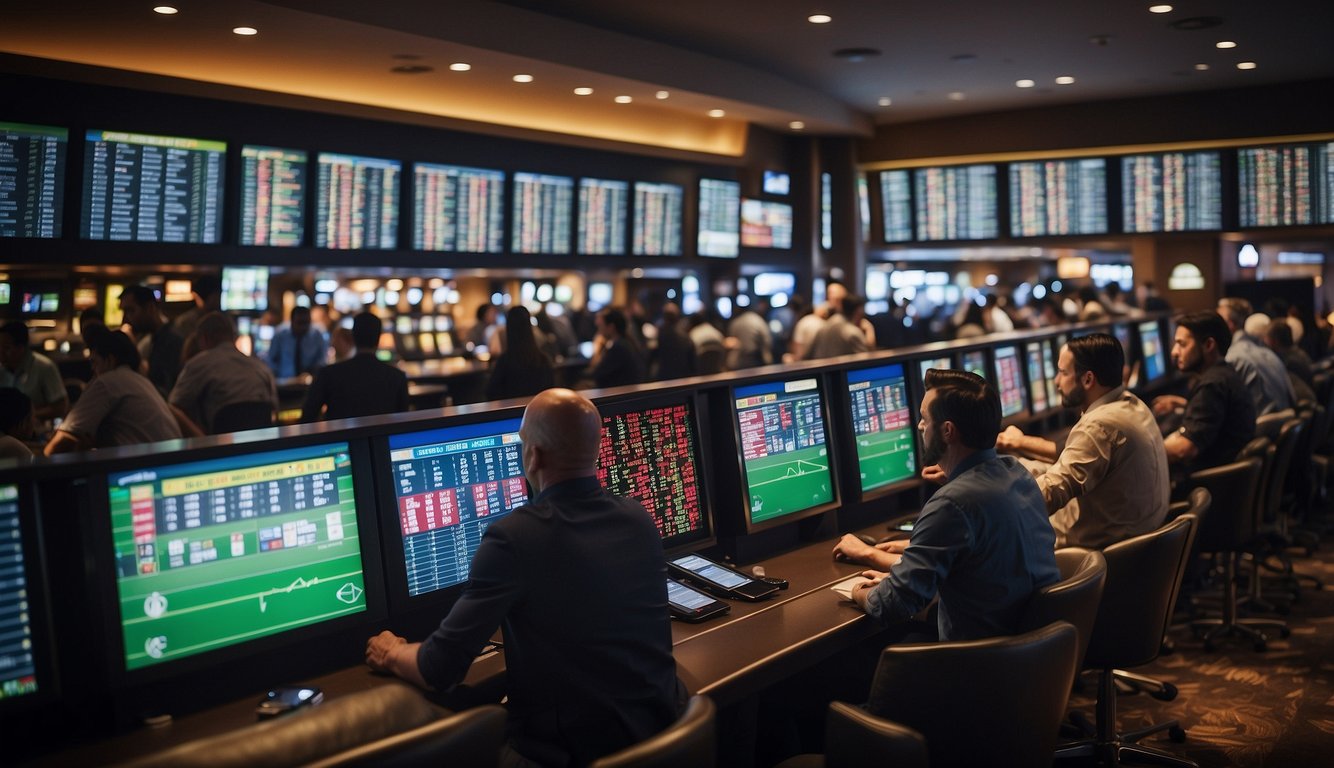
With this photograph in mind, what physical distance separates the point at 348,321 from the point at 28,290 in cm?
288

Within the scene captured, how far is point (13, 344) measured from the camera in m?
5.58

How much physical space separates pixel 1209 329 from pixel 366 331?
4.03 metres

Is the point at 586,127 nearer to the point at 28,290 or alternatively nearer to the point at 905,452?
the point at 28,290

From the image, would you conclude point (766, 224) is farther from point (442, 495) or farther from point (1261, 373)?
point (442, 495)

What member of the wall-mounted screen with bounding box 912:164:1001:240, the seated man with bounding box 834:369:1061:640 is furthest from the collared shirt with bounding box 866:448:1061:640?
the wall-mounted screen with bounding box 912:164:1001:240

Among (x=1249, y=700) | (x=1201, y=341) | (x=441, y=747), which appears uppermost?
(x=1201, y=341)

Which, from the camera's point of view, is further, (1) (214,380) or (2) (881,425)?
(1) (214,380)

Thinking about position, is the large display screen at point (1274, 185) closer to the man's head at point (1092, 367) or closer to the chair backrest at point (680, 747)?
the man's head at point (1092, 367)

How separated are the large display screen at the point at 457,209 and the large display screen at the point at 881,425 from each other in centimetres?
521

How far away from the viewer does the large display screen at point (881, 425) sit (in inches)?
150

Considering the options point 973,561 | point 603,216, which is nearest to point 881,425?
point 973,561

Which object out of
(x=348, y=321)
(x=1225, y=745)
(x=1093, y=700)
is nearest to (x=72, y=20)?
(x=348, y=321)

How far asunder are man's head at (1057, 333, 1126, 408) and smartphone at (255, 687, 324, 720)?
9.04ft

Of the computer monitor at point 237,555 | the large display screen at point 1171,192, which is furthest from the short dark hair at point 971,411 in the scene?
the large display screen at point 1171,192
